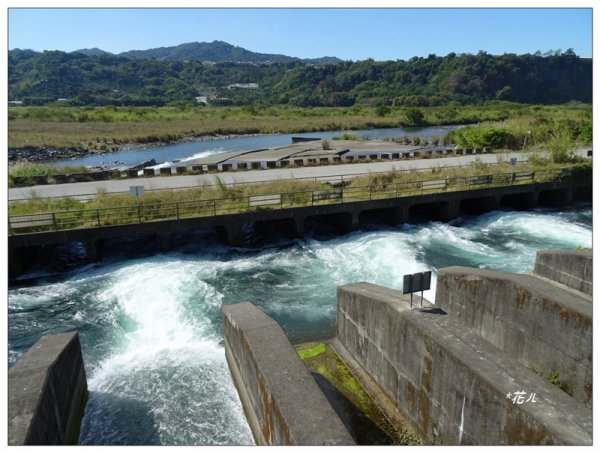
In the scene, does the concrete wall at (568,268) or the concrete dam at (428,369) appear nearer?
the concrete dam at (428,369)

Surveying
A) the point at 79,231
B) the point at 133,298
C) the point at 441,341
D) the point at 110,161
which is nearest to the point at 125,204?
the point at 79,231

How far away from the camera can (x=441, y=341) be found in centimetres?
866

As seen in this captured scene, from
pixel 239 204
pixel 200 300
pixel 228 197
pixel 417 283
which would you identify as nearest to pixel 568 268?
pixel 417 283

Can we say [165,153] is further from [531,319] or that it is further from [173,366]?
[531,319]

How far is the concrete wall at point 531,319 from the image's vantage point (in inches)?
367

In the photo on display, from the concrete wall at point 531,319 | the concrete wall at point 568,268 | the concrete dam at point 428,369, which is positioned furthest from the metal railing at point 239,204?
the concrete wall at point 531,319

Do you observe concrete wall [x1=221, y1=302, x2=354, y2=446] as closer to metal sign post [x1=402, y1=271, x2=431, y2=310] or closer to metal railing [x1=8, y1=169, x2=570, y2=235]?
metal sign post [x1=402, y1=271, x2=431, y2=310]

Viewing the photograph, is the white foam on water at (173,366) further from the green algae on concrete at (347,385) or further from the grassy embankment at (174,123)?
the grassy embankment at (174,123)

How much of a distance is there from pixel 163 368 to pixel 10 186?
2281 cm

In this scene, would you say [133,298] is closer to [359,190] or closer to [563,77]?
[359,190]

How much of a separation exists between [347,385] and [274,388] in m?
4.06

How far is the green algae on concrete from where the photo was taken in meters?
9.60

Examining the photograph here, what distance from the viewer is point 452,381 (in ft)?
27.4

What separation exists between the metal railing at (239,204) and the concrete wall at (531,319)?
12302mm
